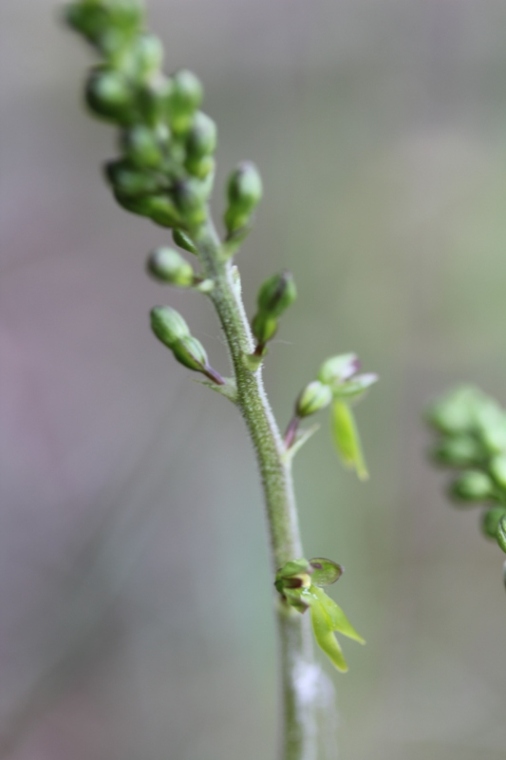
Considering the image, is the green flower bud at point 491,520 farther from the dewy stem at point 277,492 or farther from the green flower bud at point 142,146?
the green flower bud at point 142,146

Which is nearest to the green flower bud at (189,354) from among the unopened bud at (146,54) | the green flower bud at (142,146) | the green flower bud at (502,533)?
the green flower bud at (142,146)

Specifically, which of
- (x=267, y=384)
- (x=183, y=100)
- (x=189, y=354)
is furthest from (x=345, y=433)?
(x=267, y=384)

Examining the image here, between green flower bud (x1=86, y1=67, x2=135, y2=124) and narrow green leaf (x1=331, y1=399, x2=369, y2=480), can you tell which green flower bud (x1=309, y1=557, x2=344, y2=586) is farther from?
green flower bud (x1=86, y1=67, x2=135, y2=124)

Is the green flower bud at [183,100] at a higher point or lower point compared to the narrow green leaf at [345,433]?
higher

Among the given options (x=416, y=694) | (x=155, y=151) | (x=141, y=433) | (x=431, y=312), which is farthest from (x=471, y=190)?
(x=155, y=151)

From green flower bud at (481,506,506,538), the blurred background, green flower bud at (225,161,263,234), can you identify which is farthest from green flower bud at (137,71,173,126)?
the blurred background
